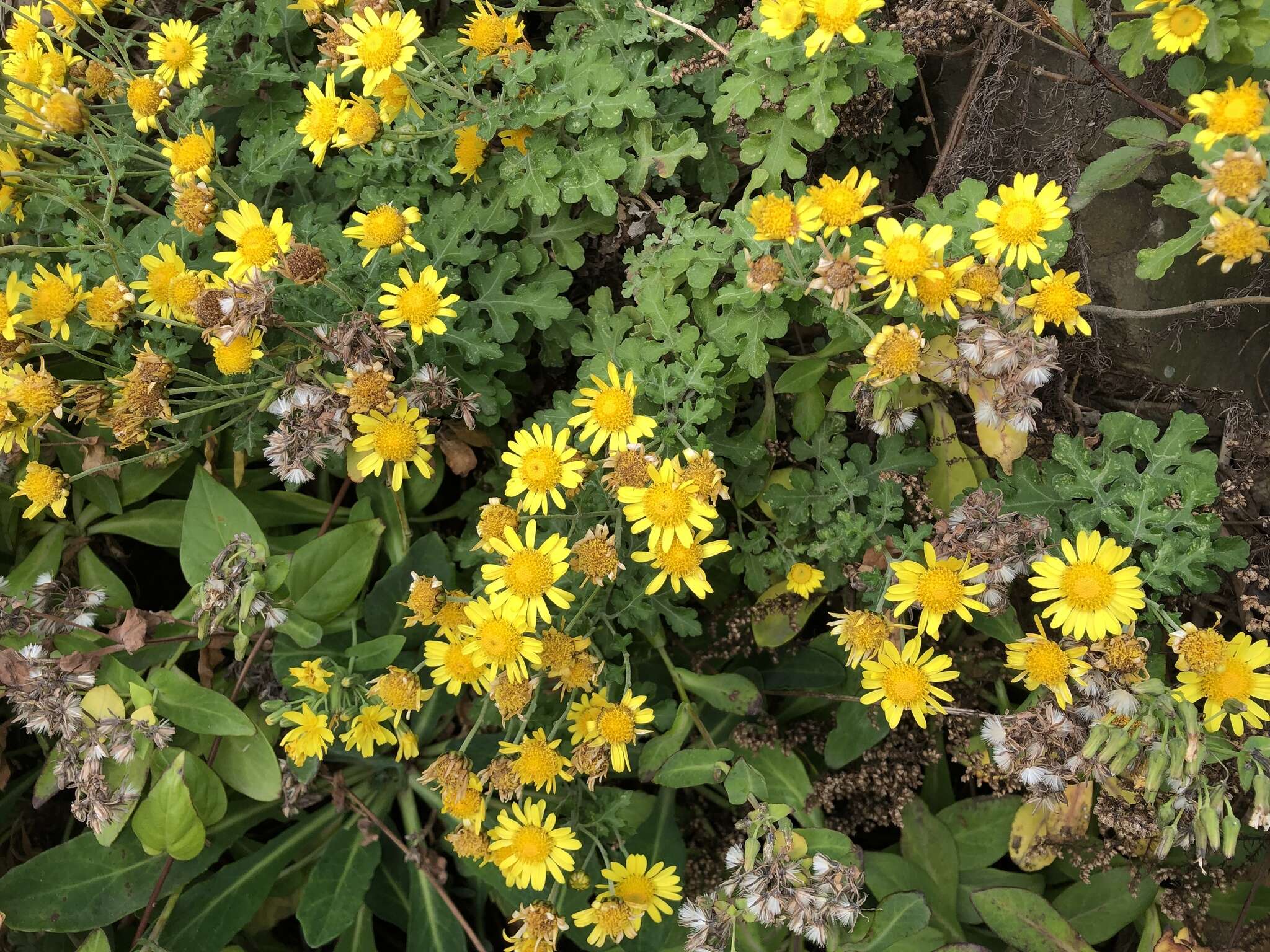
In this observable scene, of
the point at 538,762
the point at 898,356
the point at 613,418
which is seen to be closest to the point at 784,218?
the point at 898,356

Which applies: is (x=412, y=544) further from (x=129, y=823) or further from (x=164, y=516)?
(x=129, y=823)

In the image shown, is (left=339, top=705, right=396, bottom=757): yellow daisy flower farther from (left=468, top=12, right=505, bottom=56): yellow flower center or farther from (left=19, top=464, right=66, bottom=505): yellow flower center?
(left=468, top=12, right=505, bottom=56): yellow flower center

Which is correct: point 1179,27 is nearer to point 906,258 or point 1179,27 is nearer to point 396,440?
point 906,258

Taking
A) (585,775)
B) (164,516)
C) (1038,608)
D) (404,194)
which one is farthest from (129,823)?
(1038,608)

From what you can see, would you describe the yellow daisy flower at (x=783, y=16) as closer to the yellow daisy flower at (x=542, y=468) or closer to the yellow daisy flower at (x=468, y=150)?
the yellow daisy flower at (x=468, y=150)

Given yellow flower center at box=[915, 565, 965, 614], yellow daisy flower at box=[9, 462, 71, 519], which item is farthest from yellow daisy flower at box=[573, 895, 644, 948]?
yellow daisy flower at box=[9, 462, 71, 519]
